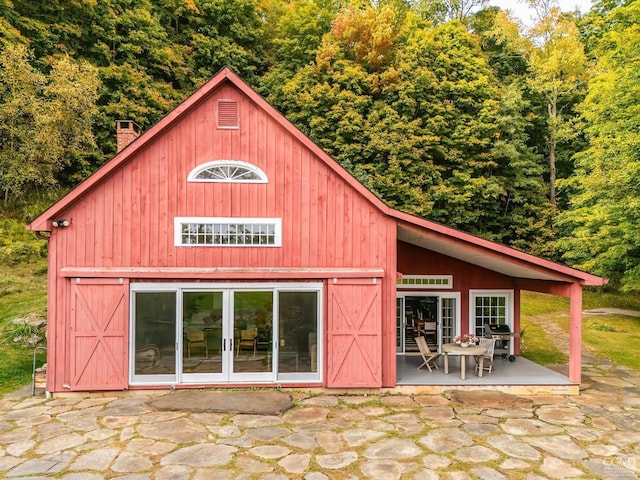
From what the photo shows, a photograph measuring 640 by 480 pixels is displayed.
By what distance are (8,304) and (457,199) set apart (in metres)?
19.3

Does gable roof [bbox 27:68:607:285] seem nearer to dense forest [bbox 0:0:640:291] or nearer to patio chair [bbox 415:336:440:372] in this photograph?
patio chair [bbox 415:336:440:372]

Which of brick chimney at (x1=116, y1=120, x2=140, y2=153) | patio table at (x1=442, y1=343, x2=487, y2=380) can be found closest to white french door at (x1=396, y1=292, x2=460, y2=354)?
patio table at (x1=442, y1=343, x2=487, y2=380)

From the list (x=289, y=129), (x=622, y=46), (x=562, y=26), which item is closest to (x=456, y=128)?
(x=622, y=46)

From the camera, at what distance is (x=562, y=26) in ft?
83.4

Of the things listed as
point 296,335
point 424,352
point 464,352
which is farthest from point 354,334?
point 464,352

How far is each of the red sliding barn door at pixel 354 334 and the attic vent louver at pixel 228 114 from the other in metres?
3.81

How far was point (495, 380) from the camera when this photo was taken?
9.00 meters

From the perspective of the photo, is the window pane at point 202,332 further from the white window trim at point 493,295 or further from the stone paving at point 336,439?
the white window trim at point 493,295

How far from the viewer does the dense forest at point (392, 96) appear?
1733cm

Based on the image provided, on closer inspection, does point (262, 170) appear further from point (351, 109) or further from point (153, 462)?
point (351, 109)

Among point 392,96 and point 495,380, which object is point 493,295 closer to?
point 495,380

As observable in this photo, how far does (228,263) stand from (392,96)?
57.6 ft

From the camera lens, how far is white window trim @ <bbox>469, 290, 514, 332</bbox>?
37.6 feet

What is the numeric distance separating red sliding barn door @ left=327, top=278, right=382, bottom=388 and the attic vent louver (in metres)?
3.81
